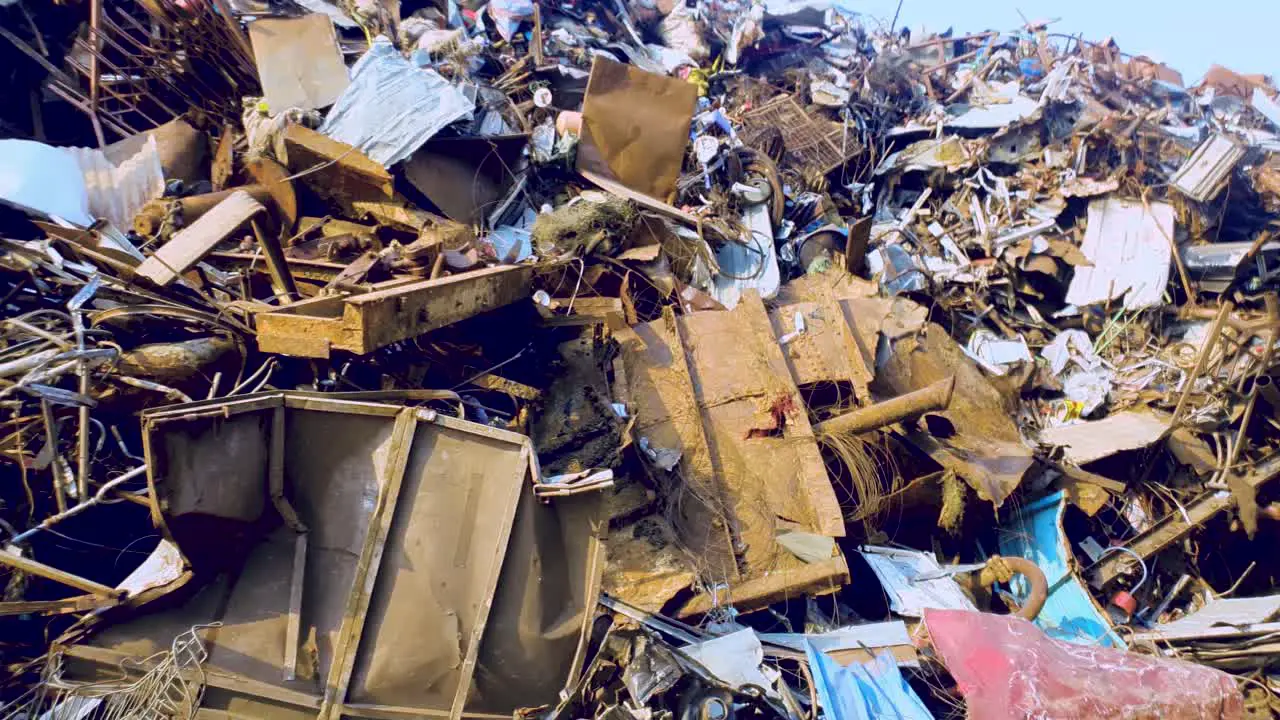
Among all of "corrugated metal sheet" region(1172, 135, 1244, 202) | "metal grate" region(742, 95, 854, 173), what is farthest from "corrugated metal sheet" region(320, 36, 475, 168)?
"corrugated metal sheet" region(1172, 135, 1244, 202)

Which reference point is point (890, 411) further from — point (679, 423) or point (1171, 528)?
point (1171, 528)

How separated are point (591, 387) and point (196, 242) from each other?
2.70 m

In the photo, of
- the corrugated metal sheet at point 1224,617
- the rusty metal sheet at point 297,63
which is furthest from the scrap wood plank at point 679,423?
the rusty metal sheet at point 297,63

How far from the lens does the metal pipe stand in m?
4.97

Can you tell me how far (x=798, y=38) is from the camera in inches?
448

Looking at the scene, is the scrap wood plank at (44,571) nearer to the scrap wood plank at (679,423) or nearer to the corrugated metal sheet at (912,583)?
the scrap wood plank at (679,423)

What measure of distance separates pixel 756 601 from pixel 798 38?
10290mm

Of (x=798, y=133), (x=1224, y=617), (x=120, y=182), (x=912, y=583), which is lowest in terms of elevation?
(x=912, y=583)

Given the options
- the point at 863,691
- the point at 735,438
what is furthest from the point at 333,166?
the point at 863,691

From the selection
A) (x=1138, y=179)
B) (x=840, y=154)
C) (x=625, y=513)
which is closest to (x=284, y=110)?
(x=625, y=513)

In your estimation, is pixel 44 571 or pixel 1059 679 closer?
pixel 44 571

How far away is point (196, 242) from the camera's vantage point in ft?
13.2

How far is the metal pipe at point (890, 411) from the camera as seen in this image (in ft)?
16.3

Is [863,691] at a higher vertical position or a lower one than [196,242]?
lower
